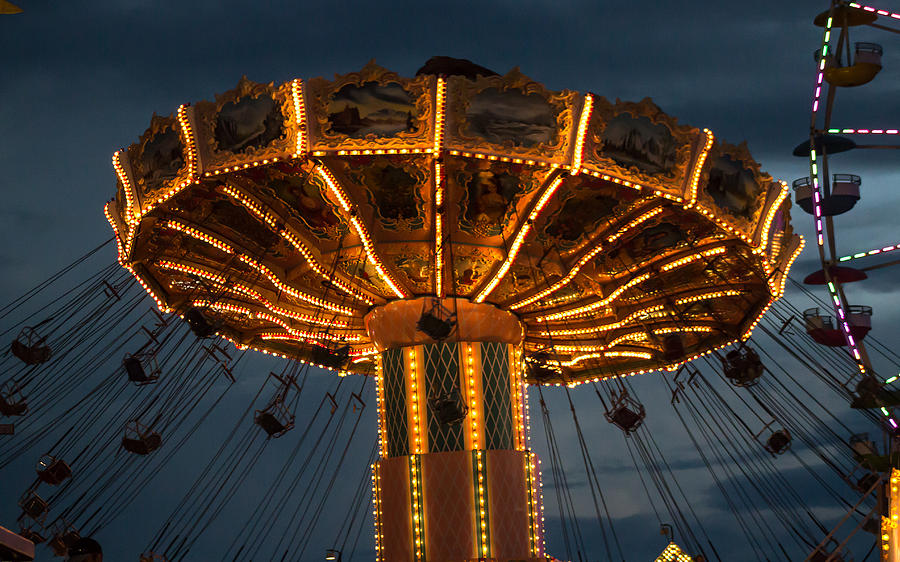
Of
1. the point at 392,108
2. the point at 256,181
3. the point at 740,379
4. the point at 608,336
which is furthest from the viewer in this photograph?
the point at 608,336

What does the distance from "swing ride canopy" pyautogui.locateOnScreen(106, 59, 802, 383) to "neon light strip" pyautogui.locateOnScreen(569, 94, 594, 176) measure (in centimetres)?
2

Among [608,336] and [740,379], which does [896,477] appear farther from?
[608,336]

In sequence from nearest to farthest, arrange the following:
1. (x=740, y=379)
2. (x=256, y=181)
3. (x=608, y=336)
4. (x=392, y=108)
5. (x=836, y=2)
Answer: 1. (x=392, y=108)
2. (x=256, y=181)
3. (x=740, y=379)
4. (x=836, y=2)
5. (x=608, y=336)

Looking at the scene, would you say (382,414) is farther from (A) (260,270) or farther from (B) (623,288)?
(B) (623,288)

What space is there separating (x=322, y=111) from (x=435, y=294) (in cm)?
431

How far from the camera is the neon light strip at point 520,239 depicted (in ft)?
52.6

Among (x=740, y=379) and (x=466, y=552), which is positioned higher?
(x=740, y=379)

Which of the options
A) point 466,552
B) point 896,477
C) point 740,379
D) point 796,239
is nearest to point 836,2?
point 796,239

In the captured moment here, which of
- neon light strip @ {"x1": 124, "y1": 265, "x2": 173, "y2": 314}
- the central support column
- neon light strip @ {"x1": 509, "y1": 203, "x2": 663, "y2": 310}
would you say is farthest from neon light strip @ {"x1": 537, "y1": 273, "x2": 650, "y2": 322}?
neon light strip @ {"x1": 124, "y1": 265, "x2": 173, "y2": 314}

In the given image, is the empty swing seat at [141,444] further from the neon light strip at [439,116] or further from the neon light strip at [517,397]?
the neon light strip at [439,116]

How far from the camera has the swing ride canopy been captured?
1491 centimetres

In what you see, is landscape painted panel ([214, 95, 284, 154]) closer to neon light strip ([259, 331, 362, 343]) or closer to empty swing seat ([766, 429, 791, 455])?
neon light strip ([259, 331, 362, 343])

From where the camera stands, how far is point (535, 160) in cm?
1508

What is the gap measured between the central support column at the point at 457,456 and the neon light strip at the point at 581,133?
3966mm
